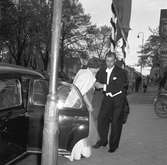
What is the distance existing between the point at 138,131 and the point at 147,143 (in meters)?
1.59

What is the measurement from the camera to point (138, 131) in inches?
368

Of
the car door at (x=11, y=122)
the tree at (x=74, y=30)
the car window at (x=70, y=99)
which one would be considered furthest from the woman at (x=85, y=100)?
the tree at (x=74, y=30)

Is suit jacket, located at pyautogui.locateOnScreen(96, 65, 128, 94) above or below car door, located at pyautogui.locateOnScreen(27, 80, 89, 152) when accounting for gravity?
above

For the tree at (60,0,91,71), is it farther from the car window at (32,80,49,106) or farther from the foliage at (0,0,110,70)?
the car window at (32,80,49,106)

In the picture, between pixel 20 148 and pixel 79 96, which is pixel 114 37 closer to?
pixel 79 96

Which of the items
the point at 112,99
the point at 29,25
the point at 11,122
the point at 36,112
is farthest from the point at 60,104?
the point at 29,25

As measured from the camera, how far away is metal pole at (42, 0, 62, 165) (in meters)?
4.16

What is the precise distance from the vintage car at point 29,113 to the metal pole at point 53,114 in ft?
1.52

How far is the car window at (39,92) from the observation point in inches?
216

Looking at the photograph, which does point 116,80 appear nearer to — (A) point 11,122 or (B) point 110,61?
(B) point 110,61

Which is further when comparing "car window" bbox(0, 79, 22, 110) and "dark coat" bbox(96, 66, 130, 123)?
"dark coat" bbox(96, 66, 130, 123)

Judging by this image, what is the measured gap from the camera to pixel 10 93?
16.3ft

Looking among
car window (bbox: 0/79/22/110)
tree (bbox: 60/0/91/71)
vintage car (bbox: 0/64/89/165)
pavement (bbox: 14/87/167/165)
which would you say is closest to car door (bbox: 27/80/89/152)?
vintage car (bbox: 0/64/89/165)

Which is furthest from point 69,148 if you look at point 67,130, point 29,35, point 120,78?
point 29,35
